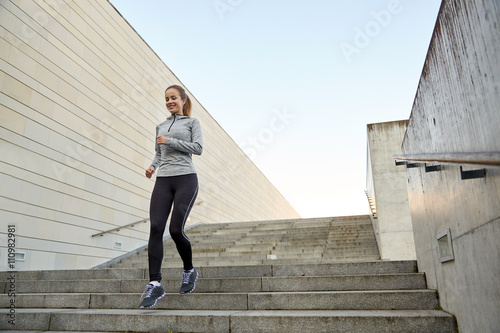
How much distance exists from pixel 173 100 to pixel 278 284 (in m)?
1.82

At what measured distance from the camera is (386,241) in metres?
5.33

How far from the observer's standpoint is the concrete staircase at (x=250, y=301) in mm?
2371

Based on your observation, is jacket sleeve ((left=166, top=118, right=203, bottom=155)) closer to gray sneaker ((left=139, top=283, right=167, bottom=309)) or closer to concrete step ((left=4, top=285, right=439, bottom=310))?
gray sneaker ((left=139, top=283, right=167, bottom=309))

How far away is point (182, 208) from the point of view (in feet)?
8.89

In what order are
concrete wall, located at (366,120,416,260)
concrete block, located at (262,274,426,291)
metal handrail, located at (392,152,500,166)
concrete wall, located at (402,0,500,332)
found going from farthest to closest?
concrete wall, located at (366,120,416,260)
concrete block, located at (262,274,426,291)
concrete wall, located at (402,0,500,332)
metal handrail, located at (392,152,500,166)

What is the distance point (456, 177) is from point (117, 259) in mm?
6475

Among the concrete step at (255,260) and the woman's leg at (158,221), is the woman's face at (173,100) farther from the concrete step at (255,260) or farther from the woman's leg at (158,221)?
the concrete step at (255,260)

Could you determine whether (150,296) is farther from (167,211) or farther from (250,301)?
(250,301)

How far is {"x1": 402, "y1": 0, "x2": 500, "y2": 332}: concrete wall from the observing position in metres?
1.48

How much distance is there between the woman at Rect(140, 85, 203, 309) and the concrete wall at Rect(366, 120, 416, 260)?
3.47 metres

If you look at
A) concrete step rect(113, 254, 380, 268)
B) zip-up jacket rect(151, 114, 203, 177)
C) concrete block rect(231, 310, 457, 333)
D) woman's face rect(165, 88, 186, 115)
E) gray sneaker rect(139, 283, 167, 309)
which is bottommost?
concrete block rect(231, 310, 457, 333)

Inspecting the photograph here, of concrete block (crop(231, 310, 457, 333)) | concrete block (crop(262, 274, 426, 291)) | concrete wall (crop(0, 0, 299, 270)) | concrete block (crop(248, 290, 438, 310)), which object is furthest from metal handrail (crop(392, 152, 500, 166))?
concrete wall (crop(0, 0, 299, 270))

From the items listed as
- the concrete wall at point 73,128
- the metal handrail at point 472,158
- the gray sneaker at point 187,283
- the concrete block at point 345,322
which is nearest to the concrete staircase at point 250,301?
the concrete block at point 345,322

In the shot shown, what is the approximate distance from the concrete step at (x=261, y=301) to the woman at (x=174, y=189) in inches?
8.0
